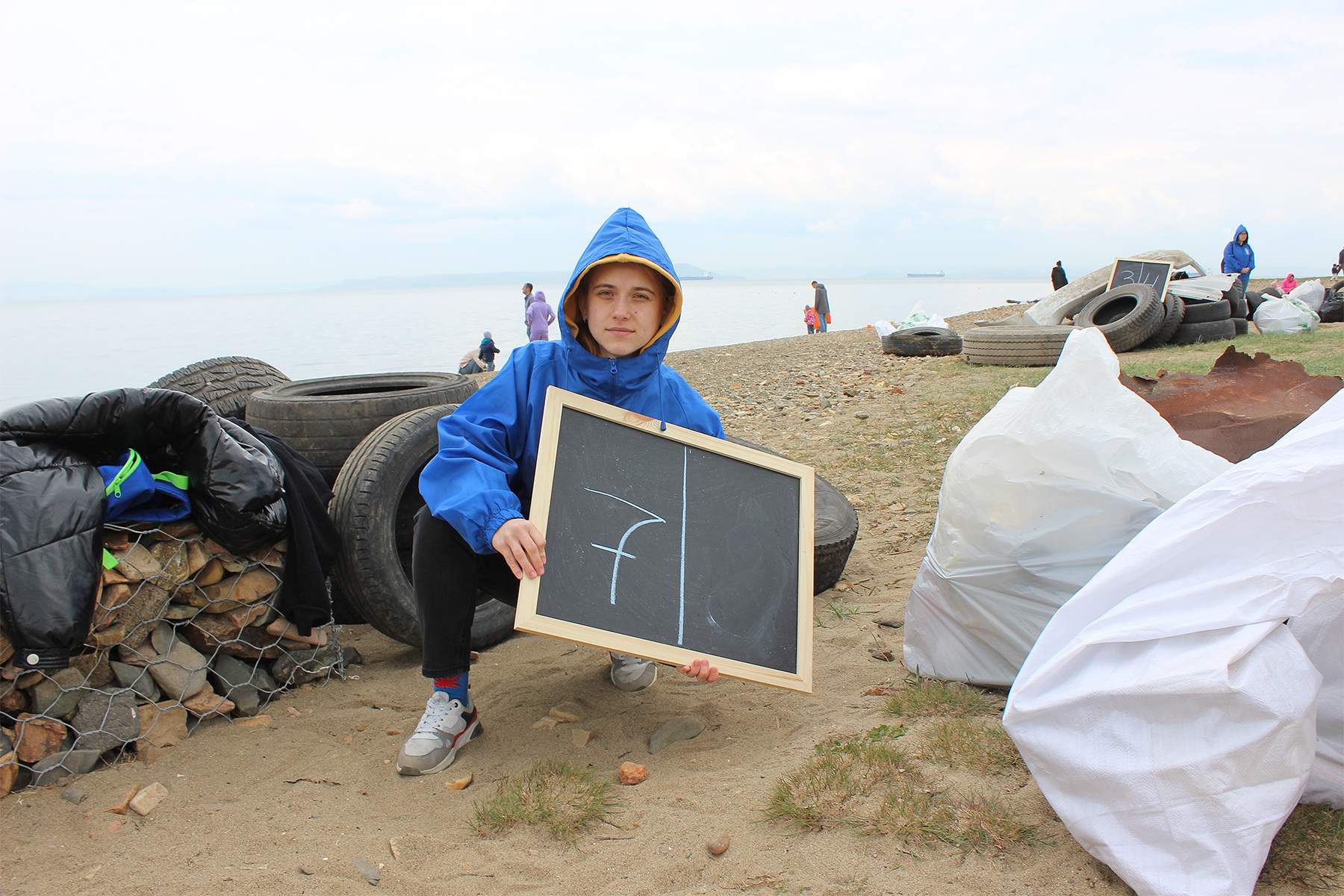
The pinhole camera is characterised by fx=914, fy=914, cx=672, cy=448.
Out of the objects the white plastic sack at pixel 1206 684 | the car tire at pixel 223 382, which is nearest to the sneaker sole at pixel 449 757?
the white plastic sack at pixel 1206 684

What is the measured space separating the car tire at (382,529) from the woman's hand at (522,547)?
83cm

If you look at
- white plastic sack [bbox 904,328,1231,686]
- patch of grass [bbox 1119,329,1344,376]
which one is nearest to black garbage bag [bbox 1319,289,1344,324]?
patch of grass [bbox 1119,329,1344,376]

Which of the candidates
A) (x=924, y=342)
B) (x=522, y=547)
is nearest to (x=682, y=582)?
(x=522, y=547)

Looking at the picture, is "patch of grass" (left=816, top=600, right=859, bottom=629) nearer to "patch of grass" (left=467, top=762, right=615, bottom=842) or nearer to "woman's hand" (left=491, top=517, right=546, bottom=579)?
"patch of grass" (left=467, top=762, right=615, bottom=842)

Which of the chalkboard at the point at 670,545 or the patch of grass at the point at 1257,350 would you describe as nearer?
the chalkboard at the point at 670,545

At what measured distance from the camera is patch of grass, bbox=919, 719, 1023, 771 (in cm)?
208

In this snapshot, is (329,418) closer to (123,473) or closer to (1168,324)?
(123,473)

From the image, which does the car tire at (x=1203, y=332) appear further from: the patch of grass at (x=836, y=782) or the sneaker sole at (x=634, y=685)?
the patch of grass at (x=836, y=782)

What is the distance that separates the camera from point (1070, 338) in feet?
7.93

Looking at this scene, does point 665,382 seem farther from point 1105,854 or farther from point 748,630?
point 1105,854

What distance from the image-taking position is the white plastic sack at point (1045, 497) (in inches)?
87.7

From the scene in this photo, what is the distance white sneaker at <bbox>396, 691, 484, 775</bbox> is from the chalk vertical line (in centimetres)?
69

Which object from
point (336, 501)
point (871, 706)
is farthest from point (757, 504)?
point (336, 501)

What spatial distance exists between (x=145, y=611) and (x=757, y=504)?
5.84ft
